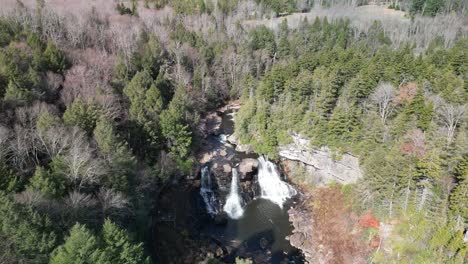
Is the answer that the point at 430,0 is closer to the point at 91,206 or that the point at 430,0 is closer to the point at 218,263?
the point at 218,263

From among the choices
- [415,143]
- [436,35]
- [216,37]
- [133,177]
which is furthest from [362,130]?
[436,35]

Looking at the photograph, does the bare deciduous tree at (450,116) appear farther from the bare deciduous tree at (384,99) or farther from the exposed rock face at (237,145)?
the exposed rock face at (237,145)

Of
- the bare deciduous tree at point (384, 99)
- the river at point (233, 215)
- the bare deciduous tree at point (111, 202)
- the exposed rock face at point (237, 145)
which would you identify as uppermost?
the bare deciduous tree at point (384, 99)

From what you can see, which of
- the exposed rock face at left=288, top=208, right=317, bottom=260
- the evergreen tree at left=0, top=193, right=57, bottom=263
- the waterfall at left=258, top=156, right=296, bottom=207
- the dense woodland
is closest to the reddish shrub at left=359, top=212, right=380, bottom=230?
the dense woodland

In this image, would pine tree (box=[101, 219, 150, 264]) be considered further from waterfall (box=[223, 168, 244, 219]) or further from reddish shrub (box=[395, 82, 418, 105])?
reddish shrub (box=[395, 82, 418, 105])

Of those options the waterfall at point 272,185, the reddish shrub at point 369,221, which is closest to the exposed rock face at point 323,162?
the waterfall at point 272,185

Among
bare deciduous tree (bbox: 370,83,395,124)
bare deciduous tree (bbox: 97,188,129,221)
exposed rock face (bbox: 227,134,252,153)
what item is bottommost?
exposed rock face (bbox: 227,134,252,153)

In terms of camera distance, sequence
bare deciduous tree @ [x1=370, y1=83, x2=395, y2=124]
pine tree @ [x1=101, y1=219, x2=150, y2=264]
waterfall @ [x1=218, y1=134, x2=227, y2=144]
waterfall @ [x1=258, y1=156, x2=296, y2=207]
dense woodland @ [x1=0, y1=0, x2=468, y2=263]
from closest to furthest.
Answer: pine tree @ [x1=101, y1=219, x2=150, y2=264]
dense woodland @ [x1=0, y1=0, x2=468, y2=263]
bare deciduous tree @ [x1=370, y1=83, x2=395, y2=124]
waterfall @ [x1=258, y1=156, x2=296, y2=207]
waterfall @ [x1=218, y1=134, x2=227, y2=144]
